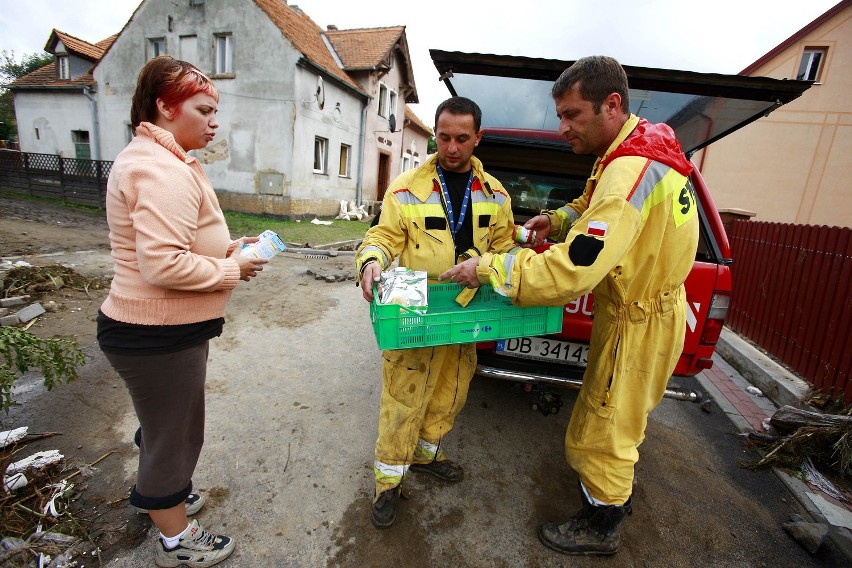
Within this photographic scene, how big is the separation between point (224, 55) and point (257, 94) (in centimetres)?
233

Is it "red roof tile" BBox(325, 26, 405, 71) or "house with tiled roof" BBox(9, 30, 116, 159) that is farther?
"red roof tile" BBox(325, 26, 405, 71)

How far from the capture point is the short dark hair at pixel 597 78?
173 centimetres

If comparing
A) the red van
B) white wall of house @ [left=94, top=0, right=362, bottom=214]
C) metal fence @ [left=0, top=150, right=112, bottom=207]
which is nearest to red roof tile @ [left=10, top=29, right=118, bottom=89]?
white wall of house @ [left=94, top=0, right=362, bottom=214]

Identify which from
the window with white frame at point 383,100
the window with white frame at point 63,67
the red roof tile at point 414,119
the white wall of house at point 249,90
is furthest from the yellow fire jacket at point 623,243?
the window with white frame at point 63,67

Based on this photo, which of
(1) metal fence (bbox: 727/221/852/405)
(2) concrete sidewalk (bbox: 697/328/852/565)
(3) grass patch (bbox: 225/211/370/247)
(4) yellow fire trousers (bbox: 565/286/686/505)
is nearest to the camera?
(4) yellow fire trousers (bbox: 565/286/686/505)

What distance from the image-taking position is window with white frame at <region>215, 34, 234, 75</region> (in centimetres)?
1447

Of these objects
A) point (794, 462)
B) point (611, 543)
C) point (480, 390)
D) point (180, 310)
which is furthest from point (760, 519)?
point (180, 310)

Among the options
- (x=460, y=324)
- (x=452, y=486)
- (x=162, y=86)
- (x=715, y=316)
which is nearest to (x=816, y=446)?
(x=715, y=316)

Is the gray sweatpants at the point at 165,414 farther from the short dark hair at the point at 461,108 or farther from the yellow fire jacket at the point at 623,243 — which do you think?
the short dark hair at the point at 461,108

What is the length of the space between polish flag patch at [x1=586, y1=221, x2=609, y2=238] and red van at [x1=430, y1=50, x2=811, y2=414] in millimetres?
1229

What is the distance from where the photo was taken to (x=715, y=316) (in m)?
2.60

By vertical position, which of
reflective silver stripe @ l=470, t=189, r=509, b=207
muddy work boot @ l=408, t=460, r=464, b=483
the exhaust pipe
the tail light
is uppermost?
reflective silver stripe @ l=470, t=189, r=509, b=207

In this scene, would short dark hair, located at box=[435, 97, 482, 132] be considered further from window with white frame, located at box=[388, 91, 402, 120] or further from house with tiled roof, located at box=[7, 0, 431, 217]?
window with white frame, located at box=[388, 91, 402, 120]

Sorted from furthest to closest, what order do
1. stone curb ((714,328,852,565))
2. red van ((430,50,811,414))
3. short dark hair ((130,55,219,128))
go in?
red van ((430,50,811,414)) → stone curb ((714,328,852,565)) → short dark hair ((130,55,219,128))
